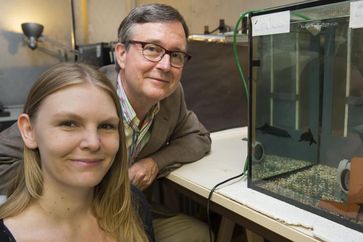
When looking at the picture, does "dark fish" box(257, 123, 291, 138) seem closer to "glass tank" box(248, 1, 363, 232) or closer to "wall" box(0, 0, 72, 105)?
"glass tank" box(248, 1, 363, 232)

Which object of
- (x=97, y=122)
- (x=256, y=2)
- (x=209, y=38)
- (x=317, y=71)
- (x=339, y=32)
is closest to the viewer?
(x=97, y=122)

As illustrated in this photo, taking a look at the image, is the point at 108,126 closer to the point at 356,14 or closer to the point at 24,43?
the point at 356,14

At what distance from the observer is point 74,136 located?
73 cm

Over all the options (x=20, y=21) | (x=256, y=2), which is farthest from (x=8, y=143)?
(x=256, y=2)

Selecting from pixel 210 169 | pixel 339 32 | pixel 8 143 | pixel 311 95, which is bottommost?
pixel 210 169

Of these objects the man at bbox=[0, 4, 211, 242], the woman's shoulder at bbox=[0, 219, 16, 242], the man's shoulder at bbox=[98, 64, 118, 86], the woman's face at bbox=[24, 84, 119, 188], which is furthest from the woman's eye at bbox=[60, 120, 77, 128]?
the man's shoulder at bbox=[98, 64, 118, 86]

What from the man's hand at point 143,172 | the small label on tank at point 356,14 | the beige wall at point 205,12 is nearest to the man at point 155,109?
the man's hand at point 143,172

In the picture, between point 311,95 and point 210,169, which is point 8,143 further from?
point 311,95

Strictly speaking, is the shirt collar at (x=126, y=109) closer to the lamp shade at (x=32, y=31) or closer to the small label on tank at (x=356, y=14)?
the small label on tank at (x=356, y=14)

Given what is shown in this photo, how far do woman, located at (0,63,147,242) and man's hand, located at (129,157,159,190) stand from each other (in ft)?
0.99

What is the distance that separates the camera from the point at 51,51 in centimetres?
278

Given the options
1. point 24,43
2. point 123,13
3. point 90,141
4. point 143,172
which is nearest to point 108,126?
point 90,141

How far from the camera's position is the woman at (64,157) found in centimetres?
73

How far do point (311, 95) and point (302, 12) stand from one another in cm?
31
